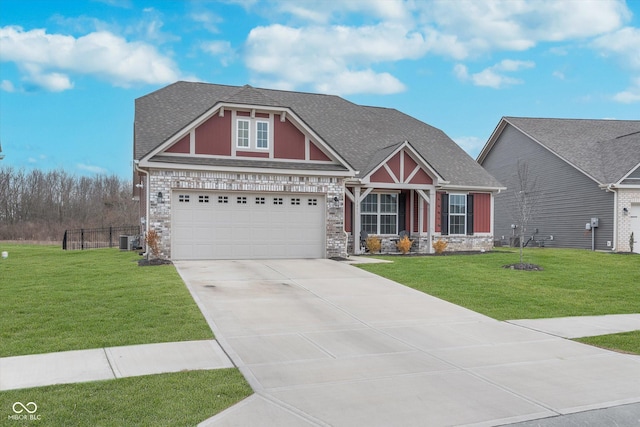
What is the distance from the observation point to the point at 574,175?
26.0 meters

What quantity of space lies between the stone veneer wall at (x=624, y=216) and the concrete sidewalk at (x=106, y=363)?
71.8 feet

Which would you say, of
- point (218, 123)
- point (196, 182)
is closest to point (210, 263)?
point (196, 182)

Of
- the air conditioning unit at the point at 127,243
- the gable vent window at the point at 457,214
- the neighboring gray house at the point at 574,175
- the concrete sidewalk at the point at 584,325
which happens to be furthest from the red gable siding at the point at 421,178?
the air conditioning unit at the point at 127,243

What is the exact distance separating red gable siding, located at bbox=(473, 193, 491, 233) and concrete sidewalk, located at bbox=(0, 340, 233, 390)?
59.0 ft

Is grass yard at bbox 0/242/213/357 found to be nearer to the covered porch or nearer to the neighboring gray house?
the covered porch

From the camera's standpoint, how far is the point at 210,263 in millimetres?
16328

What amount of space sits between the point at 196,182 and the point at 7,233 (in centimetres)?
3450

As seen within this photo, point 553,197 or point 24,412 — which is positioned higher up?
point 553,197

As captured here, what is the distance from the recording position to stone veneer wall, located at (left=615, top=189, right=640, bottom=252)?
78.0 feet

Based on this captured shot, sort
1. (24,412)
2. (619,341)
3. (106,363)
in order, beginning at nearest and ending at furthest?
1. (24,412)
2. (106,363)
3. (619,341)

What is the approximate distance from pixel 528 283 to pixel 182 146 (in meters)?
11.2

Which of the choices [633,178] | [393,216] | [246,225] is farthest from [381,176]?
[633,178]

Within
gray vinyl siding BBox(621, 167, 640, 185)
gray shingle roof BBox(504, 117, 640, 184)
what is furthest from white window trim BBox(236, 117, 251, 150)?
gray vinyl siding BBox(621, 167, 640, 185)

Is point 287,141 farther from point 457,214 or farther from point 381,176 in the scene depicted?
point 457,214
